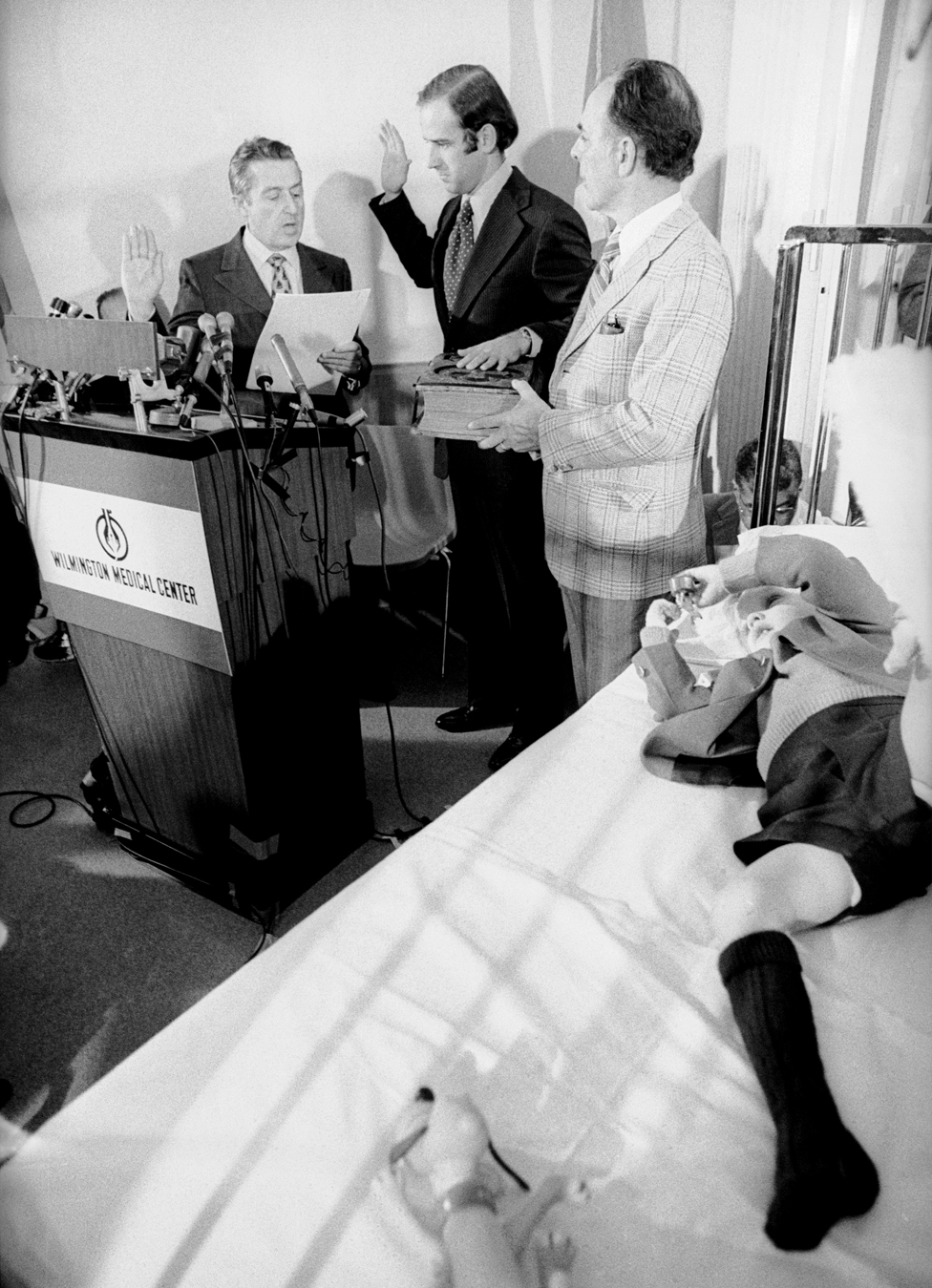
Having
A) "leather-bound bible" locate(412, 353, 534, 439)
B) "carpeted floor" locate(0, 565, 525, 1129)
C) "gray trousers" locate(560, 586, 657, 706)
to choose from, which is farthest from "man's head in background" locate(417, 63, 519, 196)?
"carpeted floor" locate(0, 565, 525, 1129)

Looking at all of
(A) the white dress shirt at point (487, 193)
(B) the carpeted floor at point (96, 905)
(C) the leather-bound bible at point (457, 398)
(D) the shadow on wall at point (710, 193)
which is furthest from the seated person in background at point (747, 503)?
(A) the white dress shirt at point (487, 193)

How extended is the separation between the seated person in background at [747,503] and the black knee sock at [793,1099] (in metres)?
1.35

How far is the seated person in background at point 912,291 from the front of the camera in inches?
75.6

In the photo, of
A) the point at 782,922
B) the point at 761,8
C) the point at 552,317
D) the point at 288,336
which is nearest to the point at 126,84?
the point at 288,336

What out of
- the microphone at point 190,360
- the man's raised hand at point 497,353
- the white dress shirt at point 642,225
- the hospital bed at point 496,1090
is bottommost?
the hospital bed at point 496,1090

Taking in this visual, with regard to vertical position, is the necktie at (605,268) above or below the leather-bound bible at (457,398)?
above

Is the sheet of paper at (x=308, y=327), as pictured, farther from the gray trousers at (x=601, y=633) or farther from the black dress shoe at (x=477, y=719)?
the black dress shoe at (x=477, y=719)

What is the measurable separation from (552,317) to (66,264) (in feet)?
5.76

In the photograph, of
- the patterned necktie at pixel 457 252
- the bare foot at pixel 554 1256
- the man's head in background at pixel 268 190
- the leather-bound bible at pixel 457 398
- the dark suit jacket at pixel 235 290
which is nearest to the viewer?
the bare foot at pixel 554 1256

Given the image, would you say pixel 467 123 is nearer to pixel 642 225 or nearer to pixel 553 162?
pixel 553 162

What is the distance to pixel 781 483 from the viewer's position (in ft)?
7.29

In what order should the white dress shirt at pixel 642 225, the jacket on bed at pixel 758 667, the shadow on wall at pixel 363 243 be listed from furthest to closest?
the shadow on wall at pixel 363 243
the white dress shirt at pixel 642 225
the jacket on bed at pixel 758 667

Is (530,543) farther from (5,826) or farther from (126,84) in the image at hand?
(126,84)

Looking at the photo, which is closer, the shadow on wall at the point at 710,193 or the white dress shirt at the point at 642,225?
the white dress shirt at the point at 642,225
